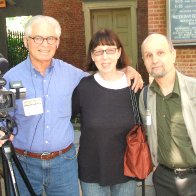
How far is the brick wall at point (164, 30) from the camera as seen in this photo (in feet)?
23.4

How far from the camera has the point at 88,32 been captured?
36.9ft

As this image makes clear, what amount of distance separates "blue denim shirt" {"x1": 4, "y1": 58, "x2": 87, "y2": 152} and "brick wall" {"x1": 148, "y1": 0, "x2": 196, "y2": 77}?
4.45m

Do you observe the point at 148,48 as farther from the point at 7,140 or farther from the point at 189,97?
Answer: the point at 7,140

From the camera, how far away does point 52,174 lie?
3.10m

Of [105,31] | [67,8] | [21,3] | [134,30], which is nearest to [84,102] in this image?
[105,31]

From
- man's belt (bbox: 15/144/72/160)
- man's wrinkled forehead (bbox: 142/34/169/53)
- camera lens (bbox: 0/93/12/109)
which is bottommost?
man's belt (bbox: 15/144/72/160)

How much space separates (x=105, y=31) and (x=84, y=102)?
1.90 ft

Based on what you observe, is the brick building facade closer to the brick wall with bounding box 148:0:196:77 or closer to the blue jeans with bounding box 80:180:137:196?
the brick wall with bounding box 148:0:196:77

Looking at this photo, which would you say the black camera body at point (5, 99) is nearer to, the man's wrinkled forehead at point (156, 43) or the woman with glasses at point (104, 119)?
the woman with glasses at point (104, 119)

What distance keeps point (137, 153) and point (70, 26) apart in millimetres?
9045

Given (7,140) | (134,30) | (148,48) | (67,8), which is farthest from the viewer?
(67,8)

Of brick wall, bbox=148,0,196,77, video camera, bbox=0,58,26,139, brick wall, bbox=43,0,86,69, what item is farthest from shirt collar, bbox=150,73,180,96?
brick wall, bbox=43,0,86,69

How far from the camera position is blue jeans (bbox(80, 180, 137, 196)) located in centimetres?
311

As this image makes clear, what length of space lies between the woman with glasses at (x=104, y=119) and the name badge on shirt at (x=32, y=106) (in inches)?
12.6
